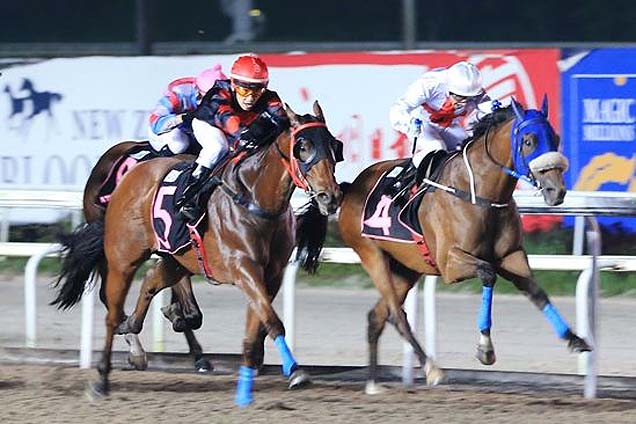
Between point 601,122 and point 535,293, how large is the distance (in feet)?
15.0

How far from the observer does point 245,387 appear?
7.43 meters

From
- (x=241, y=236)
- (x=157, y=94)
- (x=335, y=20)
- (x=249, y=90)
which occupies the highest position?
(x=335, y=20)

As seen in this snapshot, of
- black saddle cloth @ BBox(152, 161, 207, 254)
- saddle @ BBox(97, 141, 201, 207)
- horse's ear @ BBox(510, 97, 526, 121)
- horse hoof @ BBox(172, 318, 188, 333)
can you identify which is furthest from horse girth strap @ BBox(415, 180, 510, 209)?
saddle @ BBox(97, 141, 201, 207)

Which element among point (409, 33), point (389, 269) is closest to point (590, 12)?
point (409, 33)

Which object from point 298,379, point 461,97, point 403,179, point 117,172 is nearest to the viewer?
point 298,379

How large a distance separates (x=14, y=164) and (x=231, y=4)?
86.1 inches

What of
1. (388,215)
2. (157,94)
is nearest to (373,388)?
(388,215)

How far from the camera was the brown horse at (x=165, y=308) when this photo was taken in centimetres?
850

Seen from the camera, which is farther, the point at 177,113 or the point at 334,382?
the point at 177,113

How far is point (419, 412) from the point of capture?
7363 millimetres

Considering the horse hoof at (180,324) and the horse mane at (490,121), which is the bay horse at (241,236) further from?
the horse mane at (490,121)

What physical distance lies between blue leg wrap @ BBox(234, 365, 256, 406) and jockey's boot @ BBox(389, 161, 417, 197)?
1.34 m

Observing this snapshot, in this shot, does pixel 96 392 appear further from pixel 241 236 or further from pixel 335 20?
pixel 335 20

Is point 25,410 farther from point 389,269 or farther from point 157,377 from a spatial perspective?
point 389,269
